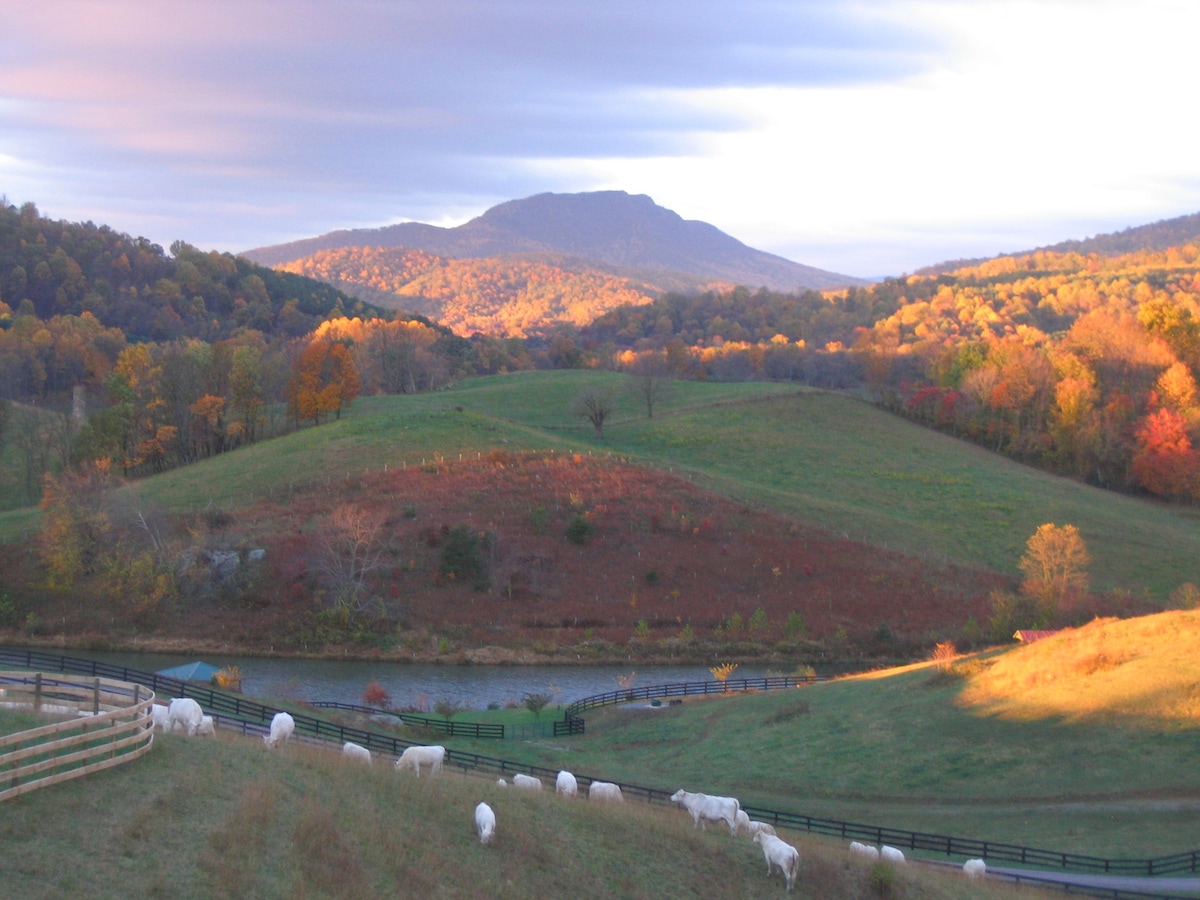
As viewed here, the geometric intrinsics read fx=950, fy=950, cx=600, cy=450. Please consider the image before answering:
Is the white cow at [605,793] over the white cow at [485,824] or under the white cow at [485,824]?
under

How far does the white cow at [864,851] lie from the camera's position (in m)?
21.0

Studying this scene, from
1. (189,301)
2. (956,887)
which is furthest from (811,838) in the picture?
(189,301)

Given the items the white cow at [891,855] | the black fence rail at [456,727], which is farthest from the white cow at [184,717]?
the white cow at [891,855]

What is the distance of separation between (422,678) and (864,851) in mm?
35425

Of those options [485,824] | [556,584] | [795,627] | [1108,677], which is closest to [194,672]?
[556,584]

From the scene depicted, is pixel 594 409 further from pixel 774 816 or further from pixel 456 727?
pixel 774 816

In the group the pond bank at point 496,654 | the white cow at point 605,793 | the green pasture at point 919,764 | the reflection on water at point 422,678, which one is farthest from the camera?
the pond bank at point 496,654

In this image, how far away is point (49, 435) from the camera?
292 feet

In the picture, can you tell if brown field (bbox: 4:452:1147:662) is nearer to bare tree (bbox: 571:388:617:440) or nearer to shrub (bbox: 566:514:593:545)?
shrub (bbox: 566:514:593:545)

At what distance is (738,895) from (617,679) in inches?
1356

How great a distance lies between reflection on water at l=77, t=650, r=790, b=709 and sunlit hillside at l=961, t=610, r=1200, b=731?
21.3 metres

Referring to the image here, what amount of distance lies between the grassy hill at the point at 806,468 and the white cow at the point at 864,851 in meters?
50.4

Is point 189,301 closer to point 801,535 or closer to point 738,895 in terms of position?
point 801,535

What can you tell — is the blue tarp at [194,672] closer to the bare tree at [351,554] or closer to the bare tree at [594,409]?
the bare tree at [351,554]
